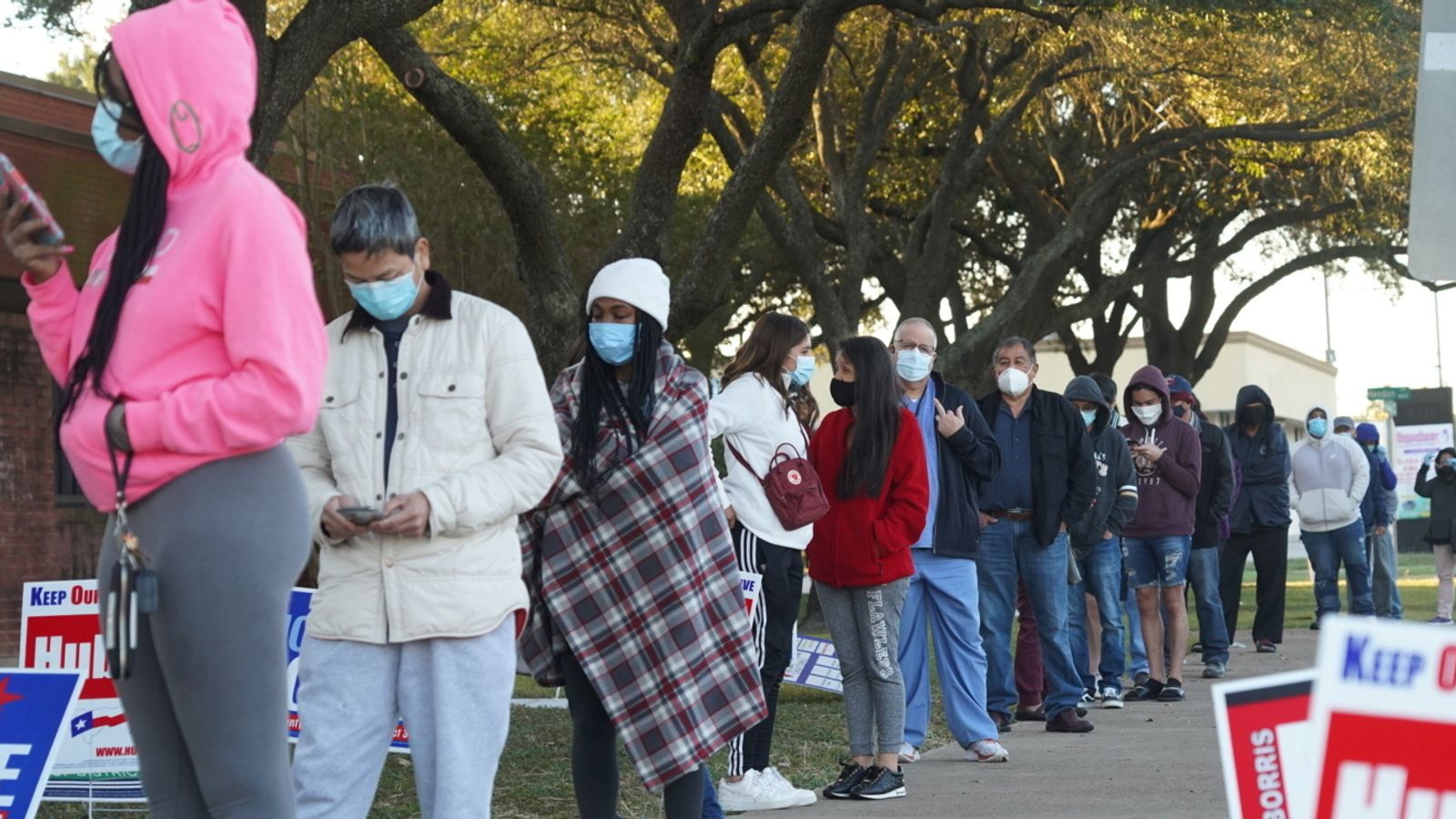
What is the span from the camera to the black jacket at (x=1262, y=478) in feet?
54.3

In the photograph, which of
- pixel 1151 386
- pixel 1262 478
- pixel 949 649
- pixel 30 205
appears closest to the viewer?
pixel 30 205

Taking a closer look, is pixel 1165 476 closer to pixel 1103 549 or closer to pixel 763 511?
pixel 1103 549

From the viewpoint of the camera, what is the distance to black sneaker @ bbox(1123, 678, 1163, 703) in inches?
495

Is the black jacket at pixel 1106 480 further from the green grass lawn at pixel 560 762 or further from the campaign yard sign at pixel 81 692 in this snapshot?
the campaign yard sign at pixel 81 692

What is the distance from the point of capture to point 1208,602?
45.3 ft

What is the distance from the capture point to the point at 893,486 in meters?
8.16

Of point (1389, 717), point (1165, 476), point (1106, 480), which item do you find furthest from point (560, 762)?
point (1389, 717)

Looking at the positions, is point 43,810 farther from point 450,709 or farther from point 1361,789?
point 1361,789

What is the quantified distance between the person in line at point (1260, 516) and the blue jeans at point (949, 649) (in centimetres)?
763

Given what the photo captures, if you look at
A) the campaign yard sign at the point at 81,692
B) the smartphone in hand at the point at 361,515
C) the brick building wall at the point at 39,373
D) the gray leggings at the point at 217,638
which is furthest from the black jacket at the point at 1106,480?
the brick building wall at the point at 39,373

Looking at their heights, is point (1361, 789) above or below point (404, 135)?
below

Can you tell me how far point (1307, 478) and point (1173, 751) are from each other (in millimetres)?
8739

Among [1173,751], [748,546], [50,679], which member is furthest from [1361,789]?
[1173,751]

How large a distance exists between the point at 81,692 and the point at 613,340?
2.55m
